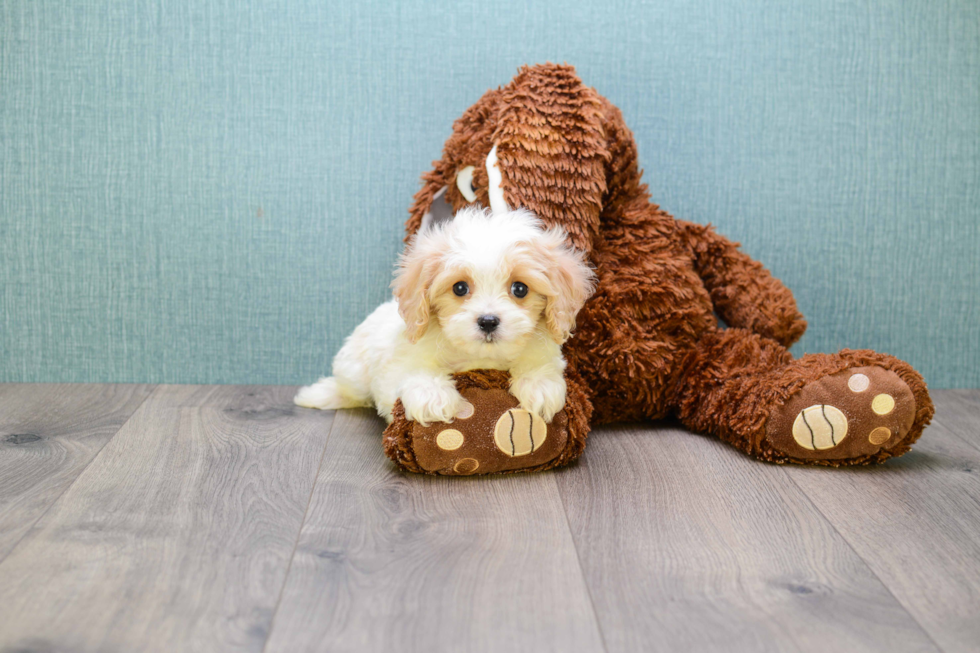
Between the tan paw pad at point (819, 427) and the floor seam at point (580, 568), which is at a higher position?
the tan paw pad at point (819, 427)

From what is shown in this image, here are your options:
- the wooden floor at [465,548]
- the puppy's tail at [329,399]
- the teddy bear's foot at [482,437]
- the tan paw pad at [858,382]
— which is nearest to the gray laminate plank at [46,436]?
the wooden floor at [465,548]

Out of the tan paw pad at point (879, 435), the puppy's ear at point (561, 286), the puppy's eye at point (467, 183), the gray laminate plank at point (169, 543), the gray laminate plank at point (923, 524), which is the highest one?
the puppy's eye at point (467, 183)

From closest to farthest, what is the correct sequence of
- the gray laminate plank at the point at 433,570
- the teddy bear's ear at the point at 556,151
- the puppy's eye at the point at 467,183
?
the gray laminate plank at the point at 433,570
the teddy bear's ear at the point at 556,151
the puppy's eye at the point at 467,183

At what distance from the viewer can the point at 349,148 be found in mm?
1719

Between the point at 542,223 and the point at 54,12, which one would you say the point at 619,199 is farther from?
the point at 54,12

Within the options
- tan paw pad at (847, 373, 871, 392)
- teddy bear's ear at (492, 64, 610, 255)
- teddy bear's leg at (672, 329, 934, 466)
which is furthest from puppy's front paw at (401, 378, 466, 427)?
tan paw pad at (847, 373, 871, 392)

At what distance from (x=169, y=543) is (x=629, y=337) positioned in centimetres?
80

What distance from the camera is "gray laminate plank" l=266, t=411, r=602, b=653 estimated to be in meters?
0.82

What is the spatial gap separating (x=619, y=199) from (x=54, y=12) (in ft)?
3.82

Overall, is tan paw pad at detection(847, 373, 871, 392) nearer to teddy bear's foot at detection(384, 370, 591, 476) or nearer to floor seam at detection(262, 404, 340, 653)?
teddy bear's foot at detection(384, 370, 591, 476)

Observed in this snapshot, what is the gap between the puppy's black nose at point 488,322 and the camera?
117 cm

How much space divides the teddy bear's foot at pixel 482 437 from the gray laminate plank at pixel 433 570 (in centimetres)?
2

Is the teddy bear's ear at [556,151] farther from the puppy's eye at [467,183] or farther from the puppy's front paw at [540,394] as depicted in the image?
the puppy's front paw at [540,394]

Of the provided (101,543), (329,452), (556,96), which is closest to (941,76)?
(556,96)
